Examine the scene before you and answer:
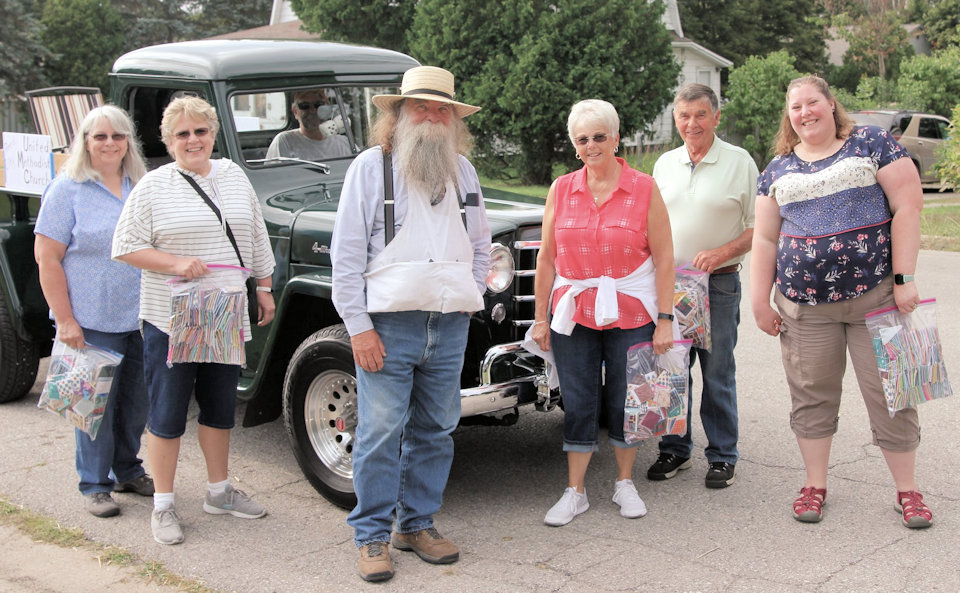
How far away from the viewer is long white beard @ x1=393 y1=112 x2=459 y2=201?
3605 mm

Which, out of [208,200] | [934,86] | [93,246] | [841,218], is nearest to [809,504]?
[841,218]

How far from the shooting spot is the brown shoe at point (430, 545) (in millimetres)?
3852

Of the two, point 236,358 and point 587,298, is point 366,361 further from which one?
point 587,298

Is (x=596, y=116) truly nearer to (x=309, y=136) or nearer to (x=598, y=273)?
(x=598, y=273)

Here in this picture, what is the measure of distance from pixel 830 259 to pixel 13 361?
4.65 m

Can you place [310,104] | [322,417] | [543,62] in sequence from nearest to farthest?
[322,417], [310,104], [543,62]

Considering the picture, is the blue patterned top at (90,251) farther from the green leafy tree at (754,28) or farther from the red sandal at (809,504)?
the green leafy tree at (754,28)

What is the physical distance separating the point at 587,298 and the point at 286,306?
4.56 ft

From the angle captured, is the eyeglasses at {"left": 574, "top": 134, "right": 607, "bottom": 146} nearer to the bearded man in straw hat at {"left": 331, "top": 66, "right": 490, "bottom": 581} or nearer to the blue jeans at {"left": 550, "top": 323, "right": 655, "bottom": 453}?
the bearded man in straw hat at {"left": 331, "top": 66, "right": 490, "bottom": 581}

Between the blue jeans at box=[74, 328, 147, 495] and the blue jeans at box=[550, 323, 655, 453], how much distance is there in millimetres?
1907

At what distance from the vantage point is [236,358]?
403 centimetres

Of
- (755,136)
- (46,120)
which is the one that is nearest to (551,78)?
(755,136)

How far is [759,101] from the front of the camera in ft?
64.6

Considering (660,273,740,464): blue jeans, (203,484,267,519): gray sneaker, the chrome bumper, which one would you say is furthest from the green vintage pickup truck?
(660,273,740,464): blue jeans
